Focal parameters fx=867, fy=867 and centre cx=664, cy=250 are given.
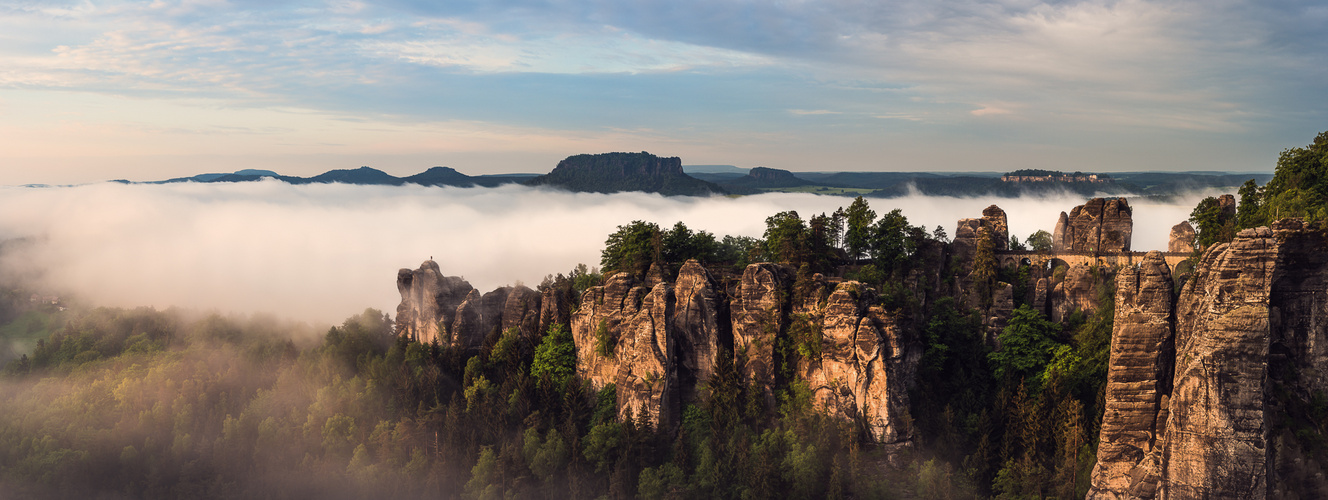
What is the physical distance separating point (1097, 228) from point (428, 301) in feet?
181

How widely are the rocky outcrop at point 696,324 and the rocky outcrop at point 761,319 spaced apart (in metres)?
1.61

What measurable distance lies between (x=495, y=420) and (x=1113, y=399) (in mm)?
40575

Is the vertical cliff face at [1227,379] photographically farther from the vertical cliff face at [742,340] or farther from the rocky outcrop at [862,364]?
the vertical cliff face at [742,340]

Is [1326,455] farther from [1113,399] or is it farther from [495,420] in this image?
[495,420]

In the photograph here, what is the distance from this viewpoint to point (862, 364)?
53375mm

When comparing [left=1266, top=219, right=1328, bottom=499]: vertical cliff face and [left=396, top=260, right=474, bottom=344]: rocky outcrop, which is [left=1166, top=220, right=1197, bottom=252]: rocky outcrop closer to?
[left=1266, top=219, right=1328, bottom=499]: vertical cliff face

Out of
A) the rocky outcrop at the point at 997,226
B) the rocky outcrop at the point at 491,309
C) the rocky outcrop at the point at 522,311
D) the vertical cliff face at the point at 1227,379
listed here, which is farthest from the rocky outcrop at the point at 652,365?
the rocky outcrop at the point at 997,226

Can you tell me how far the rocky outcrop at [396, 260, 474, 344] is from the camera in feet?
241

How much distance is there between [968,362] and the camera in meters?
58.0

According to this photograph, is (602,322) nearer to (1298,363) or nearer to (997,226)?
(997,226)

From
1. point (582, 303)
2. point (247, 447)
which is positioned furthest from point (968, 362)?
point (247, 447)

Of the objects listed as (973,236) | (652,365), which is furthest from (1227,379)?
(652,365)

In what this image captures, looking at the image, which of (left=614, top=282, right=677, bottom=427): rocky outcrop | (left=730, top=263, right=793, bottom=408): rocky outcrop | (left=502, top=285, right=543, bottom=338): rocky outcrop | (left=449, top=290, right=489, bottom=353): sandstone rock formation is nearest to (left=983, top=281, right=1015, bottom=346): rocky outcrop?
(left=730, top=263, right=793, bottom=408): rocky outcrop

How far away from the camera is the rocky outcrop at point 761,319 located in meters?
56.8
